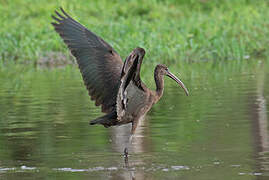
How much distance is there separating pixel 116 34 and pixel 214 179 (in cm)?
1558

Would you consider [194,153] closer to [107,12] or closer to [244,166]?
[244,166]

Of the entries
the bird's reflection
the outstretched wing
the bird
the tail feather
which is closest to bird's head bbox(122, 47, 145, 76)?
the bird

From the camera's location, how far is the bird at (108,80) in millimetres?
9688

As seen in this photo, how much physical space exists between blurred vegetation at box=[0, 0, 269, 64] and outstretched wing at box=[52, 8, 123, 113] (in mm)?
10311

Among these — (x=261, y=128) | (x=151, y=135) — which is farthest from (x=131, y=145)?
(x=261, y=128)

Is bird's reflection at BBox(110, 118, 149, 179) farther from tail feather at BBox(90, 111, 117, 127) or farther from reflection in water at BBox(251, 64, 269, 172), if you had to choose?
reflection in water at BBox(251, 64, 269, 172)

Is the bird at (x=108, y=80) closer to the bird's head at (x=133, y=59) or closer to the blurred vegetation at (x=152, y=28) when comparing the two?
the bird's head at (x=133, y=59)

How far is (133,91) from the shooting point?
9.55 metres

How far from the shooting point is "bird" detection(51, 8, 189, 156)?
31.8 feet

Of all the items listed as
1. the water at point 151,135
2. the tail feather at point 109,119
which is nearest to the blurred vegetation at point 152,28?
the water at point 151,135

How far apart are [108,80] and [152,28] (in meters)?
13.7

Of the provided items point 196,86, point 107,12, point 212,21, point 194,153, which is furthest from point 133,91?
point 107,12

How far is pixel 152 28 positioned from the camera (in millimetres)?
23922

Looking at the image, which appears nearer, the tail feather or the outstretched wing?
the tail feather
